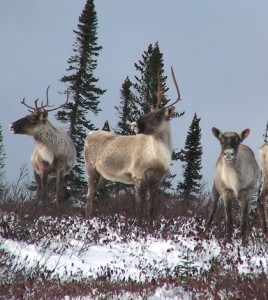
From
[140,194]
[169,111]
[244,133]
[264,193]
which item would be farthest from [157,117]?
[264,193]

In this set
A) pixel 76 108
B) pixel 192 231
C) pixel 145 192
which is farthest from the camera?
pixel 76 108

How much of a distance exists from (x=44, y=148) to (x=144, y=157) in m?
3.01

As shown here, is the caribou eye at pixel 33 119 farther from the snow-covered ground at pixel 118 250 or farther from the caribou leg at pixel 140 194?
the caribou leg at pixel 140 194

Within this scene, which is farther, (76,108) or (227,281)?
(76,108)

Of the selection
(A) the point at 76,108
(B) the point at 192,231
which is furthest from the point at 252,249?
(A) the point at 76,108

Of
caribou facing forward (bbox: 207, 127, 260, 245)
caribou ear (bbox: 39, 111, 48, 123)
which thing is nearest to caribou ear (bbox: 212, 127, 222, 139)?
caribou facing forward (bbox: 207, 127, 260, 245)

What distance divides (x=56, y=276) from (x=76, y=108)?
1937 cm

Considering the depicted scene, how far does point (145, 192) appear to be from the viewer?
39.5 feet

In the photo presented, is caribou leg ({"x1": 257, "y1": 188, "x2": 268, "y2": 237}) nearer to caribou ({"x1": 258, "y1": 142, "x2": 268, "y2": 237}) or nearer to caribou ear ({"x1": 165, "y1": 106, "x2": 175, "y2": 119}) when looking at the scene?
caribou ({"x1": 258, "y1": 142, "x2": 268, "y2": 237})

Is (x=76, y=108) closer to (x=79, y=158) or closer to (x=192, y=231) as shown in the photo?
(x=79, y=158)

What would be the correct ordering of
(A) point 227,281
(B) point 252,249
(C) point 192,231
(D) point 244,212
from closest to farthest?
(A) point 227,281 → (B) point 252,249 → (D) point 244,212 → (C) point 192,231

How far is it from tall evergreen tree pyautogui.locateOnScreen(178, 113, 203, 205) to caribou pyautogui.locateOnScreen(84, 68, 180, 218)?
18.1m

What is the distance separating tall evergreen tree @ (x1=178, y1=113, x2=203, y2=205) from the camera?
107ft

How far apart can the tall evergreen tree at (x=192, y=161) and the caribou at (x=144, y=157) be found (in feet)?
59.4
